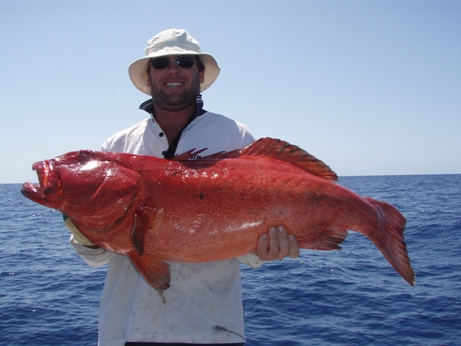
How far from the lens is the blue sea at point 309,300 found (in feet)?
26.8

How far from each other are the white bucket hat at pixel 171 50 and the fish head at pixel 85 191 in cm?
136

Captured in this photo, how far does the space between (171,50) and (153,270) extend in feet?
6.54

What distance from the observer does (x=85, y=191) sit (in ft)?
9.93

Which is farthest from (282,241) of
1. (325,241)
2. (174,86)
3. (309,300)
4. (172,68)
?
(309,300)

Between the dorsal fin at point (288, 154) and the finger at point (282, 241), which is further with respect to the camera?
the dorsal fin at point (288, 154)

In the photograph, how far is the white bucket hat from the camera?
12.9 ft

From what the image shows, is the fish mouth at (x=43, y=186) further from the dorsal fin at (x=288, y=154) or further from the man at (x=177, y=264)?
the dorsal fin at (x=288, y=154)

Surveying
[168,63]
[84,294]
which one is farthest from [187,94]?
[84,294]

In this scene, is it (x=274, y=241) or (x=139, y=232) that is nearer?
(x=139, y=232)

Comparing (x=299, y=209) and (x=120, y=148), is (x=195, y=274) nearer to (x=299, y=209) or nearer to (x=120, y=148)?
(x=299, y=209)

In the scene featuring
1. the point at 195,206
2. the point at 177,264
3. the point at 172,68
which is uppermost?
the point at 172,68

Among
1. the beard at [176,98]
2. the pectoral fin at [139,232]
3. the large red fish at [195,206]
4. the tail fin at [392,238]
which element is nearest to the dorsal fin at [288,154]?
the large red fish at [195,206]

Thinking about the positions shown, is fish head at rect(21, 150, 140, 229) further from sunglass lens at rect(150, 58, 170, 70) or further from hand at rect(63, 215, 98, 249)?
sunglass lens at rect(150, 58, 170, 70)

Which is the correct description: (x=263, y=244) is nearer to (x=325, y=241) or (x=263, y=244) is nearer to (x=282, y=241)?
(x=282, y=241)
